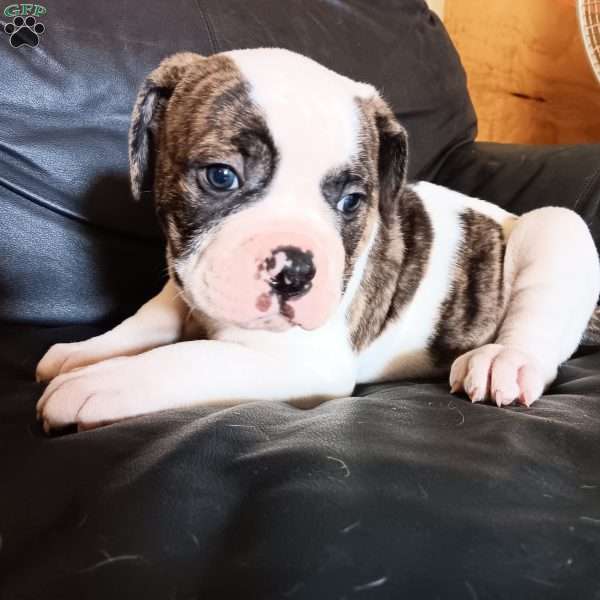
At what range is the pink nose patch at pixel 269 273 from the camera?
99 centimetres

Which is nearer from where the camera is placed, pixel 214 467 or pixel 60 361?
pixel 214 467

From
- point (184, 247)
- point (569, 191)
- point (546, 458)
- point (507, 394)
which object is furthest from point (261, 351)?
point (569, 191)

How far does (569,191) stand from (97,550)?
163cm

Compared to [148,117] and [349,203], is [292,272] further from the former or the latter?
[148,117]

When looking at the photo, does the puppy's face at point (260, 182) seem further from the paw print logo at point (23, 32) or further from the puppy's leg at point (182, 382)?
the paw print logo at point (23, 32)

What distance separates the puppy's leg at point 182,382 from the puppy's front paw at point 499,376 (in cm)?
21

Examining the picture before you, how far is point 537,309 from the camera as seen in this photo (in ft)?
4.52

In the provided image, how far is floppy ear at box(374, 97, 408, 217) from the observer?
135 cm

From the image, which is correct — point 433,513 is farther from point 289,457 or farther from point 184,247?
point 184,247

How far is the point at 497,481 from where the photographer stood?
2.36 feet

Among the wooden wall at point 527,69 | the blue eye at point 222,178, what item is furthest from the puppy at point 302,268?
the wooden wall at point 527,69

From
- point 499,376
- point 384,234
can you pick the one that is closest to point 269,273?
point 499,376

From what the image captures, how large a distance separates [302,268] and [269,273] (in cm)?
5

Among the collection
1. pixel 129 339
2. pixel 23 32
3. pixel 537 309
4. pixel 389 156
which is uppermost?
pixel 23 32
